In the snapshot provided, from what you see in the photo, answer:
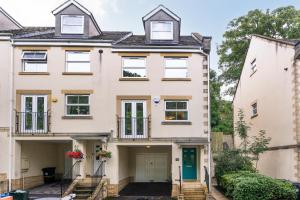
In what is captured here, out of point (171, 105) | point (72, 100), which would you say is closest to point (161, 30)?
point (171, 105)

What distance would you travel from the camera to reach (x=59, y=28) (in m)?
17.8

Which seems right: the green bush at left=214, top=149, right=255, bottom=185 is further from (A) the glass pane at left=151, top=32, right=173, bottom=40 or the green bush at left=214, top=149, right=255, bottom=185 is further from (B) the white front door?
(A) the glass pane at left=151, top=32, right=173, bottom=40

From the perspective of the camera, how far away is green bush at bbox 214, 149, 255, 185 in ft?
57.1

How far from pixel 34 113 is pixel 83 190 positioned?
4.84 metres

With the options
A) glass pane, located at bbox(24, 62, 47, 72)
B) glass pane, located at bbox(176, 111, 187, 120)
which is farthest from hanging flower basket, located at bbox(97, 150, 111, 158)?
glass pane, located at bbox(24, 62, 47, 72)

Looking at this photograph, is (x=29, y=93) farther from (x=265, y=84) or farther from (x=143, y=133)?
(x=265, y=84)

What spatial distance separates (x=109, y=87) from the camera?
17250mm

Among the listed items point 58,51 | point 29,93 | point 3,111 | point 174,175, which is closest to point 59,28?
point 58,51

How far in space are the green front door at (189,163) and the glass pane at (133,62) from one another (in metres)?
5.27

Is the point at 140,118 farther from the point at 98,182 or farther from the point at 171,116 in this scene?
the point at 98,182

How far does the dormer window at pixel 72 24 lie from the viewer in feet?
58.4

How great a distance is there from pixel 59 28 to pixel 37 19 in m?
8.17

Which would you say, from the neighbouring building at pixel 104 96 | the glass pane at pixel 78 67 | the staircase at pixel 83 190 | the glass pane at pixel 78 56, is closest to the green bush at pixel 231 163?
the neighbouring building at pixel 104 96

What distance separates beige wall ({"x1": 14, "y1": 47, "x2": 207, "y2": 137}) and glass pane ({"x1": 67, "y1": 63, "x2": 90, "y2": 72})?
0.32 meters
